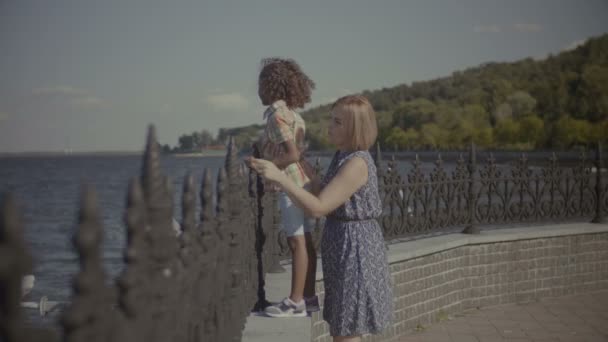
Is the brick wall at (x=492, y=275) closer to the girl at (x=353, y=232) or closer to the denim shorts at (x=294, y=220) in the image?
the denim shorts at (x=294, y=220)

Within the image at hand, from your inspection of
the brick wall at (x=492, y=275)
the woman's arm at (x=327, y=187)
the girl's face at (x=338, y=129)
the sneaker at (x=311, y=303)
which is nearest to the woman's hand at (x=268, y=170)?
the woman's arm at (x=327, y=187)

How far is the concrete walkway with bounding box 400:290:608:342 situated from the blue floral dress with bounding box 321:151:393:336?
373cm

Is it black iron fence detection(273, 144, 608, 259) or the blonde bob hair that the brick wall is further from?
the blonde bob hair

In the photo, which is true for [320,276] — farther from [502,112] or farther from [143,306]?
[502,112]

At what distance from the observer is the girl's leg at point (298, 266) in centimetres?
412

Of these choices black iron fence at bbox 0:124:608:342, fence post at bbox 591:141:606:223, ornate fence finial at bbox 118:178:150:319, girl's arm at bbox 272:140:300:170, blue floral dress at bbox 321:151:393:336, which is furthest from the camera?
fence post at bbox 591:141:606:223

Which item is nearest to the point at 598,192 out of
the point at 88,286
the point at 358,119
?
the point at 358,119

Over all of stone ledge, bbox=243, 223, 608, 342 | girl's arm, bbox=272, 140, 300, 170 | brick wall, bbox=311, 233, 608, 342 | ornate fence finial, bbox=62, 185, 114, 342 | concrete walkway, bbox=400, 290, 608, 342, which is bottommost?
concrete walkway, bbox=400, 290, 608, 342

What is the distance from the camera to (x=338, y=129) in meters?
3.31

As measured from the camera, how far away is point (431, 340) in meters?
6.98

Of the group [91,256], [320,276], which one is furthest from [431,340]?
[91,256]

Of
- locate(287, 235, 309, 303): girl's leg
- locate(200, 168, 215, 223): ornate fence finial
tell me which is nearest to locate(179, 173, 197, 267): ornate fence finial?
locate(200, 168, 215, 223): ornate fence finial

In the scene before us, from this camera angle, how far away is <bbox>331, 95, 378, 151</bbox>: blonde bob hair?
325 centimetres

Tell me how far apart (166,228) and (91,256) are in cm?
49
